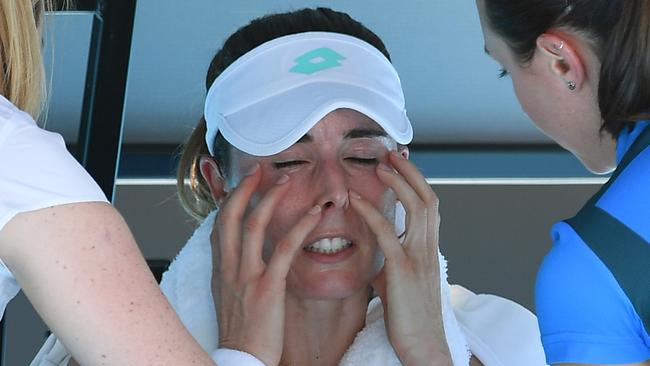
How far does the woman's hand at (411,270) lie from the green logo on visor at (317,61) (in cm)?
16

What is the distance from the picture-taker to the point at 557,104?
4.17 ft

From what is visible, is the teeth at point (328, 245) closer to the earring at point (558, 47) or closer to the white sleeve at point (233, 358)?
the white sleeve at point (233, 358)

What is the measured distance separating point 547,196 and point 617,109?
6.51ft

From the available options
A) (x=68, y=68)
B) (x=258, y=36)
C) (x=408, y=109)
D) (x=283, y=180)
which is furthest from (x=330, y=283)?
(x=408, y=109)

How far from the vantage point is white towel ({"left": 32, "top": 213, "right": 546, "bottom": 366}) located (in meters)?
1.59

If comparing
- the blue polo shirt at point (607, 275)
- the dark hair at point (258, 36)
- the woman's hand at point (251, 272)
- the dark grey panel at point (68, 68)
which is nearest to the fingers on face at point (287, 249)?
the woman's hand at point (251, 272)

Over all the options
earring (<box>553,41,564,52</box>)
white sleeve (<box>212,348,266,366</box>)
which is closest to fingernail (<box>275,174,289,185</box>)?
white sleeve (<box>212,348,266,366</box>)

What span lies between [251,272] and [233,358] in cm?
15

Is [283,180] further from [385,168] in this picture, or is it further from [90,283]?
[90,283]

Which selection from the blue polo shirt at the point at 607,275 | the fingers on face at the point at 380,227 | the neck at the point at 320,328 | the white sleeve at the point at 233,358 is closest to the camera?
the blue polo shirt at the point at 607,275

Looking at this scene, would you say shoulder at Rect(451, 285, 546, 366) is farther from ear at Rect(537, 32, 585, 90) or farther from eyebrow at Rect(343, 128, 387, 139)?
ear at Rect(537, 32, 585, 90)

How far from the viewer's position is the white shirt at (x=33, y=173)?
938mm

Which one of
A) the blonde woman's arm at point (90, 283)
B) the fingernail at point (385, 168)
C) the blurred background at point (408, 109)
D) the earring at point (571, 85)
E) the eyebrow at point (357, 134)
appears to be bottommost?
the blurred background at point (408, 109)

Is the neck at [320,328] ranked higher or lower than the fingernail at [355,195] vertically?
lower
